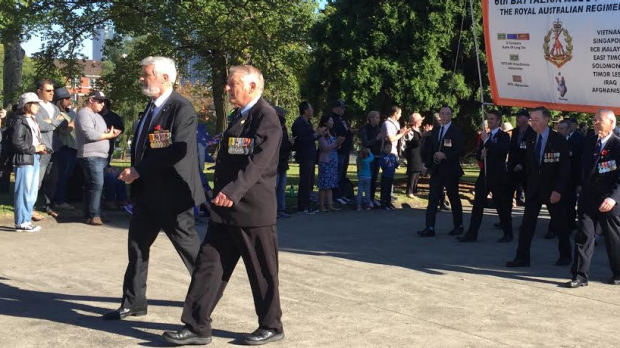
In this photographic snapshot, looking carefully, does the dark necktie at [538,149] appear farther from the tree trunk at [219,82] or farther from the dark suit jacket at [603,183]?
the tree trunk at [219,82]

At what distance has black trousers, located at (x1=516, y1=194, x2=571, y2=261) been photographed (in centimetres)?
965

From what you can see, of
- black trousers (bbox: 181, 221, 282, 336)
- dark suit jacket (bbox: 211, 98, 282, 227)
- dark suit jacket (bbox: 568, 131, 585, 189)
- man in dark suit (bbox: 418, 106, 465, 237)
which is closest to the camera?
dark suit jacket (bbox: 211, 98, 282, 227)

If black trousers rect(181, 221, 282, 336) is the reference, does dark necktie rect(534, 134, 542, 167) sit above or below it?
above

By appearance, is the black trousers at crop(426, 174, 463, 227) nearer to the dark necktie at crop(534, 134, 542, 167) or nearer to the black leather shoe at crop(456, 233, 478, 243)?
the black leather shoe at crop(456, 233, 478, 243)

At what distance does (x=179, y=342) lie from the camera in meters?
5.95

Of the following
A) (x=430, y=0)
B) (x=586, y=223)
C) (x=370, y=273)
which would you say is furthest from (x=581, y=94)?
(x=430, y=0)

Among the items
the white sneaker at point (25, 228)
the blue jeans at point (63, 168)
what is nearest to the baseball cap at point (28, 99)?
the blue jeans at point (63, 168)

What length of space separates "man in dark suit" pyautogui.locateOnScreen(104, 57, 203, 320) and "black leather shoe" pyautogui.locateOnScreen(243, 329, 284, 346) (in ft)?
3.21

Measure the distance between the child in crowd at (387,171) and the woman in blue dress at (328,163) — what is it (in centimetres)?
106

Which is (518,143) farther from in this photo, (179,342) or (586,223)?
(179,342)

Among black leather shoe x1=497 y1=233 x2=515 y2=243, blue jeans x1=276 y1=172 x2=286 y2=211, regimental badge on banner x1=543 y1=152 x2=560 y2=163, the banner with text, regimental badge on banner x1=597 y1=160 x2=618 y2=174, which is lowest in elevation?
black leather shoe x1=497 y1=233 x2=515 y2=243

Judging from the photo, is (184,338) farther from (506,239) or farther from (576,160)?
(576,160)

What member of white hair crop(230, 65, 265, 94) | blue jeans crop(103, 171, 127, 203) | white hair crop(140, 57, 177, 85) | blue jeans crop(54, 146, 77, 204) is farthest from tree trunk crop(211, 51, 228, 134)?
white hair crop(230, 65, 265, 94)

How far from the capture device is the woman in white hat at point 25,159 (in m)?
11.4
